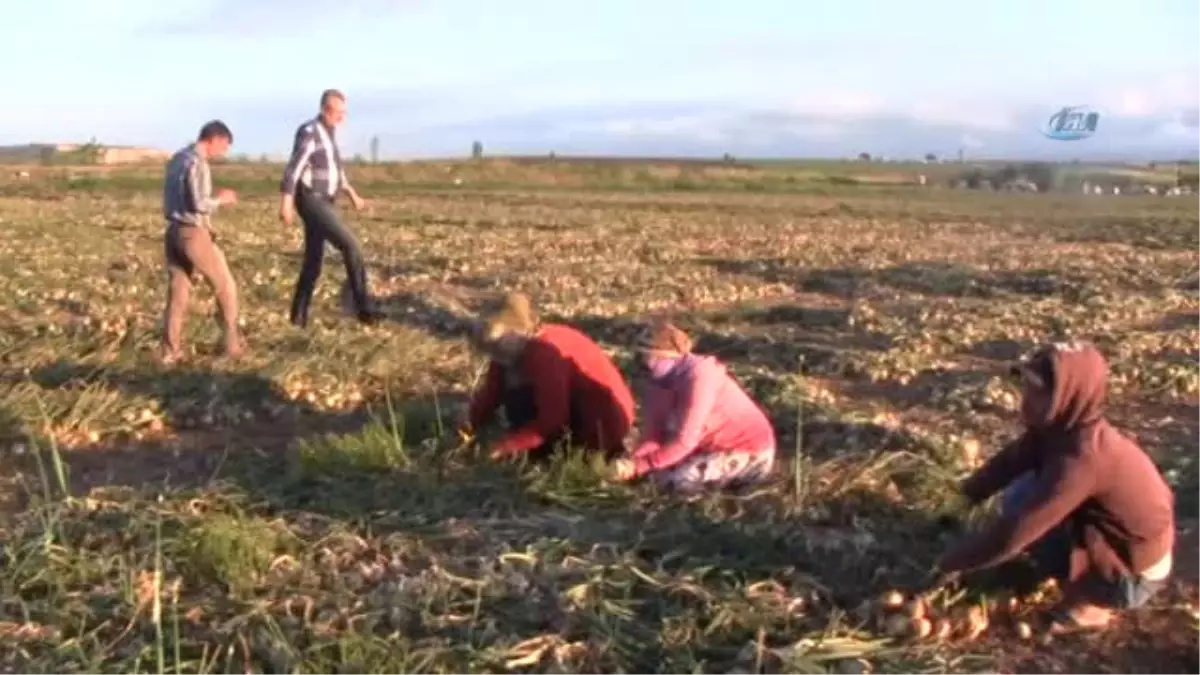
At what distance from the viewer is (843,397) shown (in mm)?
10719

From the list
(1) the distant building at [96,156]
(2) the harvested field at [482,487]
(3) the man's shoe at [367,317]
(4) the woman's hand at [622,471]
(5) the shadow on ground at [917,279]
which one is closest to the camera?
(2) the harvested field at [482,487]

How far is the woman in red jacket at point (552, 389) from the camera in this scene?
7.60 metres

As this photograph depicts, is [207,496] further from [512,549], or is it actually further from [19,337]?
[19,337]

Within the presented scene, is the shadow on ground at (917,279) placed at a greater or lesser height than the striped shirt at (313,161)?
lesser

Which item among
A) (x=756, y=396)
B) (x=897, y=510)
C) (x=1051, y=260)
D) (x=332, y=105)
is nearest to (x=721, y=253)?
(x=1051, y=260)

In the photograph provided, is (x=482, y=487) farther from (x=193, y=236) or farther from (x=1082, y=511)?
(x=193, y=236)

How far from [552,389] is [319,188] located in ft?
17.4

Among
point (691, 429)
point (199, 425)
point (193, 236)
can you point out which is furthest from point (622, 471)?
point (193, 236)

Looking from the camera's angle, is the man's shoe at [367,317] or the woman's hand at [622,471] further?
the man's shoe at [367,317]

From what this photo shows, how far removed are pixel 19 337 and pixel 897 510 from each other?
7.59m

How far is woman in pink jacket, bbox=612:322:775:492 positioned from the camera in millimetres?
7188

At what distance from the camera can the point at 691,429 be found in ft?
23.6

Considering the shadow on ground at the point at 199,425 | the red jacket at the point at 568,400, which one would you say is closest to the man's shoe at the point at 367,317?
the shadow on ground at the point at 199,425

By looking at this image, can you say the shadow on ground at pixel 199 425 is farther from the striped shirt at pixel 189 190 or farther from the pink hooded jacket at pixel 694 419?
the pink hooded jacket at pixel 694 419
